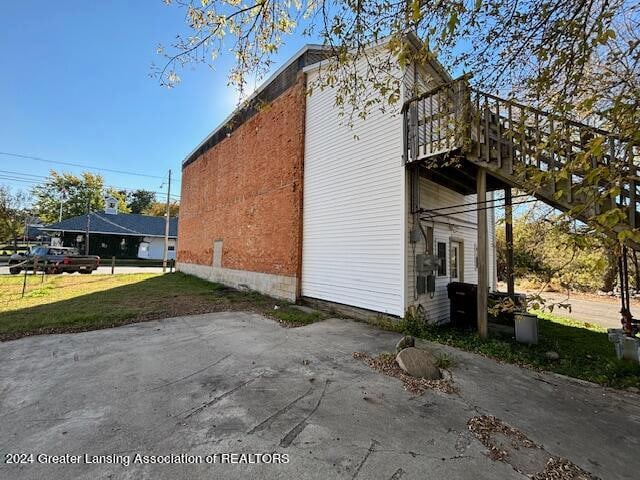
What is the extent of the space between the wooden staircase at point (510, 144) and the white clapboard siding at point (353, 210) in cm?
76

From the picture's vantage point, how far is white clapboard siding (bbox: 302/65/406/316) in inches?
267

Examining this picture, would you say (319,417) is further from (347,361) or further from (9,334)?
(9,334)

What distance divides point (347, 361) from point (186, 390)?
2285mm

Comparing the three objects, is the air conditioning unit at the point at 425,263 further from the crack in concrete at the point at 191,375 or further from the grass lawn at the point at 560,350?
the crack in concrete at the point at 191,375

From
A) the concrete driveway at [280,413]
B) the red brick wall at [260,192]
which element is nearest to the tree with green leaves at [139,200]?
the red brick wall at [260,192]

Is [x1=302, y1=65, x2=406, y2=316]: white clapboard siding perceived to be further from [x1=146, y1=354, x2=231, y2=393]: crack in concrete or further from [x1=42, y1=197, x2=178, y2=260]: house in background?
[x1=42, y1=197, x2=178, y2=260]: house in background

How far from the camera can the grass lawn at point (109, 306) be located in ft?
20.9

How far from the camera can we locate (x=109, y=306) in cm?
823

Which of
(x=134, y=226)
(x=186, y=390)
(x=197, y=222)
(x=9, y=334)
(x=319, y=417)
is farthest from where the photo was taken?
(x=134, y=226)

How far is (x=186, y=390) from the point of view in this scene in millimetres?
3545

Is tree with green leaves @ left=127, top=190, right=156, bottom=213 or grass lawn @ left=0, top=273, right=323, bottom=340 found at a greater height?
tree with green leaves @ left=127, top=190, right=156, bottom=213

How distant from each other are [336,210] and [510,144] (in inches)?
166

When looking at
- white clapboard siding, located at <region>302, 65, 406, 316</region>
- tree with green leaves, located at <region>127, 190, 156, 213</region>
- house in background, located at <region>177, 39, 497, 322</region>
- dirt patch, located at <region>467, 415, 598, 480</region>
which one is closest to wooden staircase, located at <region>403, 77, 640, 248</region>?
house in background, located at <region>177, 39, 497, 322</region>

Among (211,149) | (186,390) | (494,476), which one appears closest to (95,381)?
(186,390)
